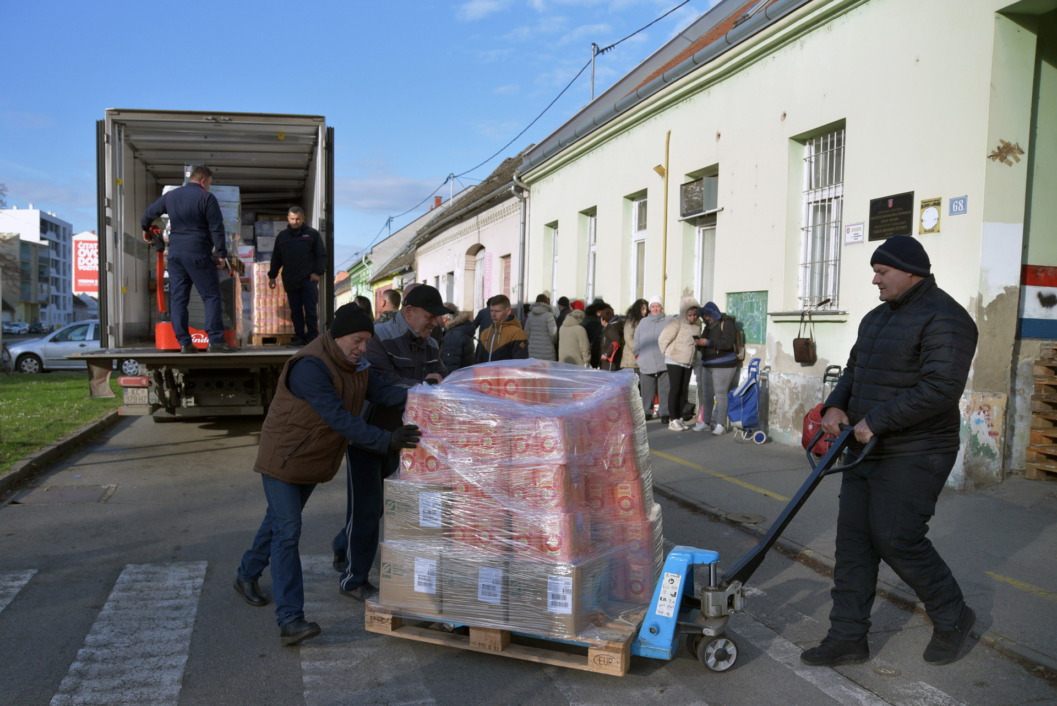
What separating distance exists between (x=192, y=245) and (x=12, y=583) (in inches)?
151

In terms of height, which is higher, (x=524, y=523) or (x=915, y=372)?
(x=915, y=372)

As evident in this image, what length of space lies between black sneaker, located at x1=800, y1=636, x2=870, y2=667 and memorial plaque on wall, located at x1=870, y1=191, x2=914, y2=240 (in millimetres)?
4846

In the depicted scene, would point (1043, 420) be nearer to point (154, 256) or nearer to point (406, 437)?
point (406, 437)

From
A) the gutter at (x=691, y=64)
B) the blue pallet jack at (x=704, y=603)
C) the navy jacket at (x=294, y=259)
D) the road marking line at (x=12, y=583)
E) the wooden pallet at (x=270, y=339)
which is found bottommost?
the road marking line at (x=12, y=583)

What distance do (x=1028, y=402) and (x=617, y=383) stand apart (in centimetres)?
507

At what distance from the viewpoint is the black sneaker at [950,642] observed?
3764 mm

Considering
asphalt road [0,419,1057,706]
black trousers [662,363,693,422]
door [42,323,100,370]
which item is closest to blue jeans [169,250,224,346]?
asphalt road [0,419,1057,706]

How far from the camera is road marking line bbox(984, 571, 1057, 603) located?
4.63m

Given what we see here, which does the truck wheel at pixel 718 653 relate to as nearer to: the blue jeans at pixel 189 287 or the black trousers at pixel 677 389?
the blue jeans at pixel 189 287

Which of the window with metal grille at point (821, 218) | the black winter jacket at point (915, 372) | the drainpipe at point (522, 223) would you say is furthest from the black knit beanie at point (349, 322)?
the drainpipe at point (522, 223)

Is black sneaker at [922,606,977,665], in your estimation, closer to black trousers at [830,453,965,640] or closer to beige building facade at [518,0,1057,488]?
black trousers at [830,453,965,640]

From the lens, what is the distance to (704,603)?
3.62 meters

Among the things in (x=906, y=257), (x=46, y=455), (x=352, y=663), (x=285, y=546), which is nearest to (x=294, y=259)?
(x=46, y=455)

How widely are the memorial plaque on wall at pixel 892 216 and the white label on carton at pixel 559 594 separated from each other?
5.58 metres
